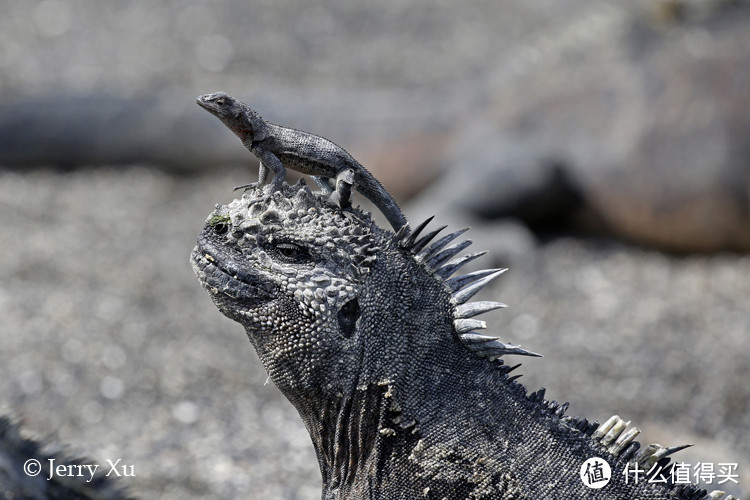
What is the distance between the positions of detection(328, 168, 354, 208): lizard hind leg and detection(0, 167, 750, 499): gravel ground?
187cm

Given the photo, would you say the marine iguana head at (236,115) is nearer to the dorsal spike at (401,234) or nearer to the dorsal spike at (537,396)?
the dorsal spike at (401,234)

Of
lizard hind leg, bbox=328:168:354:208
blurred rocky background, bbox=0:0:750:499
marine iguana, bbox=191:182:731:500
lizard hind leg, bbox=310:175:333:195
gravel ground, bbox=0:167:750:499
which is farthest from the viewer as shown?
blurred rocky background, bbox=0:0:750:499

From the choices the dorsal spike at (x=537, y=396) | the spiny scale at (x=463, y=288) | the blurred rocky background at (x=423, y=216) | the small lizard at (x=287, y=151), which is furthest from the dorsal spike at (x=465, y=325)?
the blurred rocky background at (x=423, y=216)

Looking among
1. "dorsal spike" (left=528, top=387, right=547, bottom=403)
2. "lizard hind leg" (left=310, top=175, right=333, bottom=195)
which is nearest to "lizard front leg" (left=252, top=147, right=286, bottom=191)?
"lizard hind leg" (left=310, top=175, right=333, bottom=195)

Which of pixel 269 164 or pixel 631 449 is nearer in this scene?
pixel 631 449

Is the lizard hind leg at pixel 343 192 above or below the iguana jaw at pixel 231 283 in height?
above

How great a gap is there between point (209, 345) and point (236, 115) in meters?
3.29

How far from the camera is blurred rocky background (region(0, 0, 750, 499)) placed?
4.82 meters

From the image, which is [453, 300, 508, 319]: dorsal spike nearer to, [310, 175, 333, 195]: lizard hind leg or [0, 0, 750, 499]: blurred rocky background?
[310, 175, 333, 195]: lizard hind leg

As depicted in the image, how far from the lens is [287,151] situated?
2.61 meters

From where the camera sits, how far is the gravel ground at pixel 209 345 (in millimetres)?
4445

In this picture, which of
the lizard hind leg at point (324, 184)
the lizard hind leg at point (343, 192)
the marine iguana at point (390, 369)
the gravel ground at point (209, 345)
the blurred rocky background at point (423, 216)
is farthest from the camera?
the blurred rocky background at point (423, 216)

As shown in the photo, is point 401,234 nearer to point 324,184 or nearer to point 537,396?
point 324,184

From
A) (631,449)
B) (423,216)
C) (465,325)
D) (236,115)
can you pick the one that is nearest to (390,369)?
(465,325)
